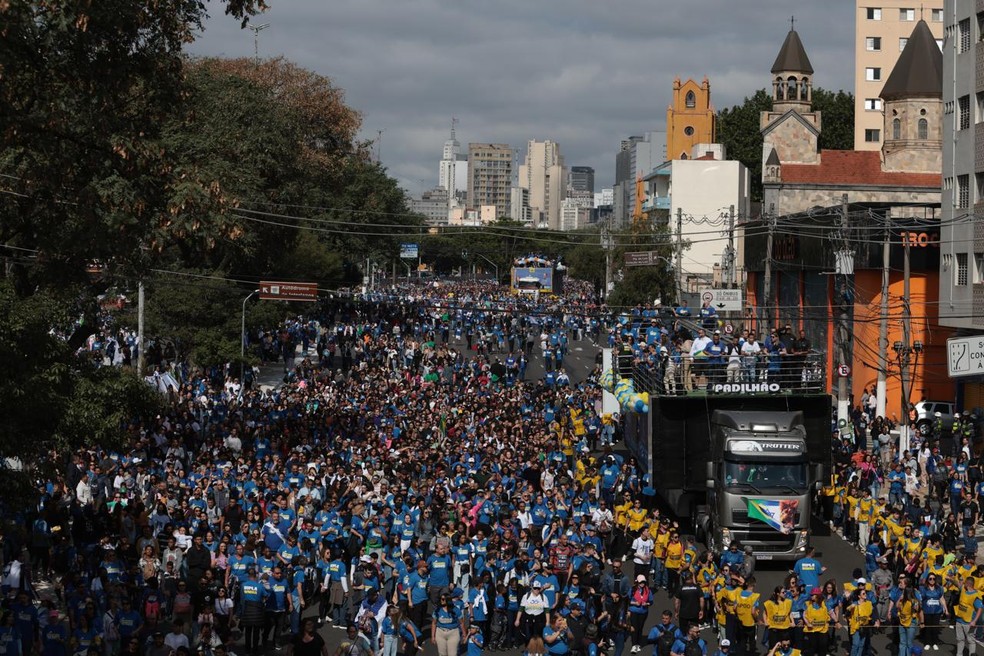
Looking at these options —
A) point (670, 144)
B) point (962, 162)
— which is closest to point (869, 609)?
point (962, 162)

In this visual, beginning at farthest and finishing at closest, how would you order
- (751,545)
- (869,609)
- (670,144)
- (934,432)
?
(670,144)
(934,432)
(751,545)
(869,609)

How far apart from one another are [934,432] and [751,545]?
50.5 ft

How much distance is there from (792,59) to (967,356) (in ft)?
227

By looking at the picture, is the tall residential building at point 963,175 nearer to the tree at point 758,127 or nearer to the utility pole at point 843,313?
the utility pole at point 843,313

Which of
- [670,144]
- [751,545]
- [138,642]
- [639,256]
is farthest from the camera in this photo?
[670,144]

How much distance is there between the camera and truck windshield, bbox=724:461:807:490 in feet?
78.6

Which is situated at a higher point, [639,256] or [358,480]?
[639,256]

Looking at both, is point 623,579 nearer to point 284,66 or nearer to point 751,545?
point 751,545

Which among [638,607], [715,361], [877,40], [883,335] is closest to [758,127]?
[877,40]

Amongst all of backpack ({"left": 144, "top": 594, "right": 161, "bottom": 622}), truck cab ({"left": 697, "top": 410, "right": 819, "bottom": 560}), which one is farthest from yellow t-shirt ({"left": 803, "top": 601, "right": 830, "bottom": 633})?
backpack ({"left": 144, "top": 594, "right": 161, "bottom": 622})

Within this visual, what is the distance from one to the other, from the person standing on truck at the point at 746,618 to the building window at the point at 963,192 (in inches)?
932

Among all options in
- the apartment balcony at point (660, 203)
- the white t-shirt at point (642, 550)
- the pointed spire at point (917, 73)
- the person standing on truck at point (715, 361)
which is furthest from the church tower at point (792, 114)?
the white t-shirt at point (642, 550)

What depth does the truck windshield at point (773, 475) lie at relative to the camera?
2397 cm

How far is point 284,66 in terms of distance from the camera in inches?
2574
